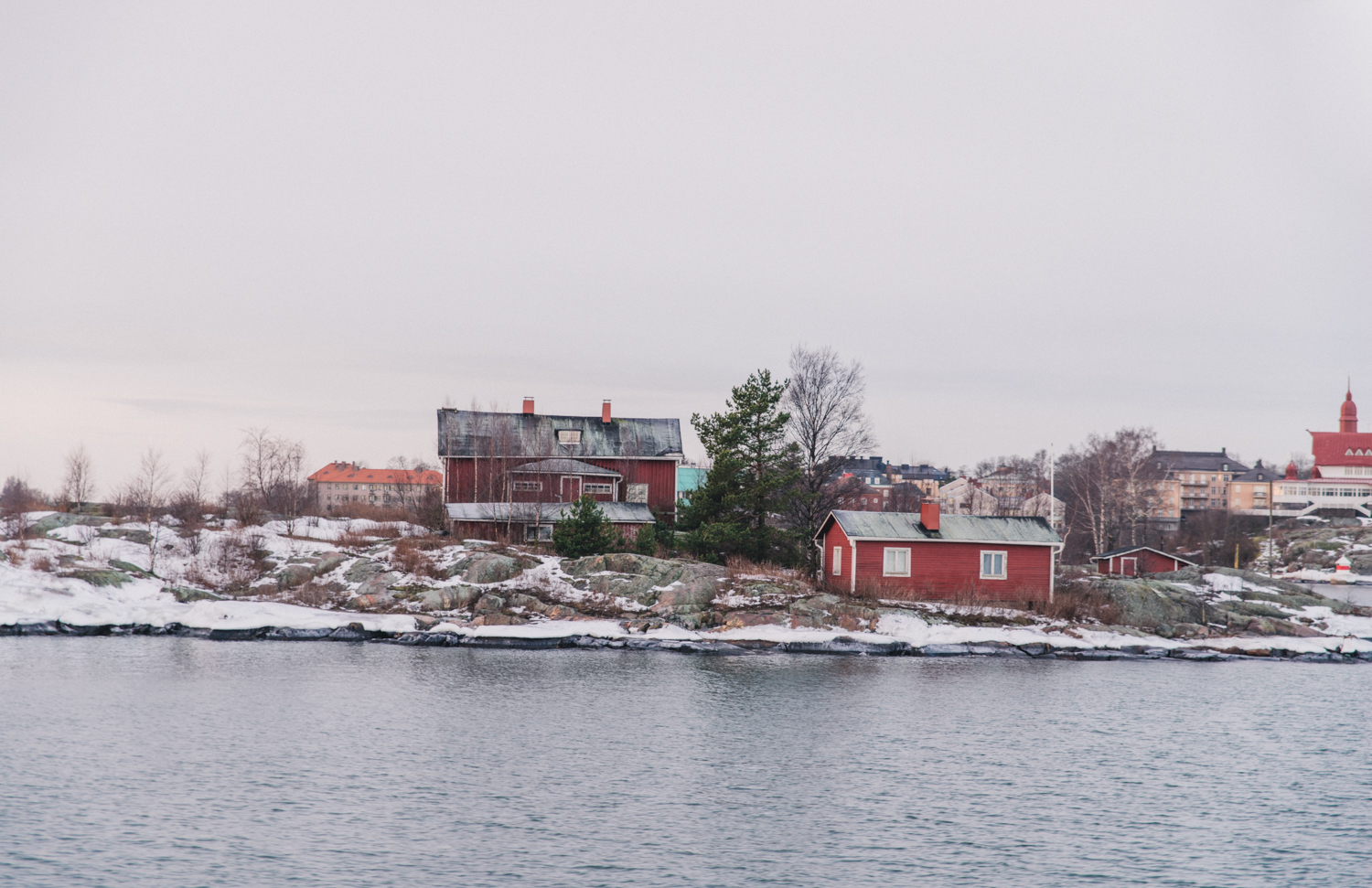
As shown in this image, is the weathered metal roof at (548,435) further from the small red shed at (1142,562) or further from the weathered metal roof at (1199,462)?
the weathered metal roof at (1199,462)

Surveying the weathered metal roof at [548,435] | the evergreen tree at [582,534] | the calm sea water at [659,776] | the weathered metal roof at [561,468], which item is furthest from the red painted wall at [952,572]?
the weathered metal roof at [548,435]

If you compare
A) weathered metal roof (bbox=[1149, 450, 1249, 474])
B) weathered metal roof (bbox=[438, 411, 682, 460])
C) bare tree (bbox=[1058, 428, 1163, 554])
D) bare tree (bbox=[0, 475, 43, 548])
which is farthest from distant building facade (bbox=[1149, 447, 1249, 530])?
bare tree (bbox=[0, 475, 43, 548])

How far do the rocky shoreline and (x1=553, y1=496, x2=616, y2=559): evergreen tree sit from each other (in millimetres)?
8356

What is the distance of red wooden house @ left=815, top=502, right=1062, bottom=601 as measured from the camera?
44250 mm

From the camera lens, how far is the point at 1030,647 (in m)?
39.8

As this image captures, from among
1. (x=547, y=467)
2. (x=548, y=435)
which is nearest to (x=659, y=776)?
(x=547, y=467)

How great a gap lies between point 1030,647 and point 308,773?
→ 2904cm

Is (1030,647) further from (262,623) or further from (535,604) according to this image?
(262,623)

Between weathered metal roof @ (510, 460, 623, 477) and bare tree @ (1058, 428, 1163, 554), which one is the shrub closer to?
weathered metal roof @ (510, 460, 623, 477)

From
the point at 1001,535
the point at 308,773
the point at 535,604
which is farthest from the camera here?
the point at 1001,535

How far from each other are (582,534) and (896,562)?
14792 millimetres

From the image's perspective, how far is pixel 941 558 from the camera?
44.7 m

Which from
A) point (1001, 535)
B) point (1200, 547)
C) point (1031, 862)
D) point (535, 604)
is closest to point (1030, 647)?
point (1001, 535)

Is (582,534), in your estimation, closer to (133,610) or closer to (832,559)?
(832,559)
